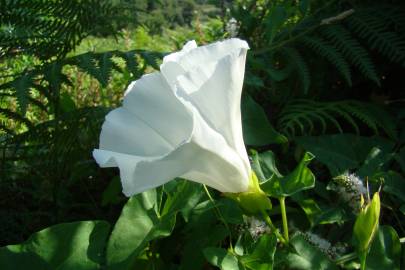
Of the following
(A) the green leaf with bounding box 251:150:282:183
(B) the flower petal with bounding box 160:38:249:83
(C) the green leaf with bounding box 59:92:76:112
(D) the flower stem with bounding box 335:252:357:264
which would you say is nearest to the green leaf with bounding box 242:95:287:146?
(A) the green leaf with bounding box 251:150:282:183

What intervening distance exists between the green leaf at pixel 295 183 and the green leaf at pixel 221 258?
129mm

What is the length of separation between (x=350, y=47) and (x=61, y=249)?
0.91 meters

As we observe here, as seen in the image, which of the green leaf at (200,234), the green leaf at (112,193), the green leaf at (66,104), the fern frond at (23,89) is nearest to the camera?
the green leaf at (200,234)

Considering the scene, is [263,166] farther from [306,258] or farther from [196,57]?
[196,57]

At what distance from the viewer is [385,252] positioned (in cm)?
89

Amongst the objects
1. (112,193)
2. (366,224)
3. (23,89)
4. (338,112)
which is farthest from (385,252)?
(23,89)

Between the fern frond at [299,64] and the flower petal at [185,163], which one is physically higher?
the flower petal at [185,163]

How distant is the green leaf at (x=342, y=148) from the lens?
1.17 meters

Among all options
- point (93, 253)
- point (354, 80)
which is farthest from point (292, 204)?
point (93, 253)

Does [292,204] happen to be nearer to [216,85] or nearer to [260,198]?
[260,198]

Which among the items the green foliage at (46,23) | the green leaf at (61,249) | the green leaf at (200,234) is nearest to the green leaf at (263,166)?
the green leaf at (200,234)

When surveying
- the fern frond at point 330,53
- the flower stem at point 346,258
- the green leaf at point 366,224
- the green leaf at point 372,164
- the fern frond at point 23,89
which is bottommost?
the flower stem at point 346,258

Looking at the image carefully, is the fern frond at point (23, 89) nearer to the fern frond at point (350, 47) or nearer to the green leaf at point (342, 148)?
the green leaf at point (342, 148)

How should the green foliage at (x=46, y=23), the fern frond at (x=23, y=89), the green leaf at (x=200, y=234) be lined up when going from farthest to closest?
the green foliage at (x=46, y=23)
the fern frond at (x=23, y=89)
the green leaf at (x=200, y=234)
